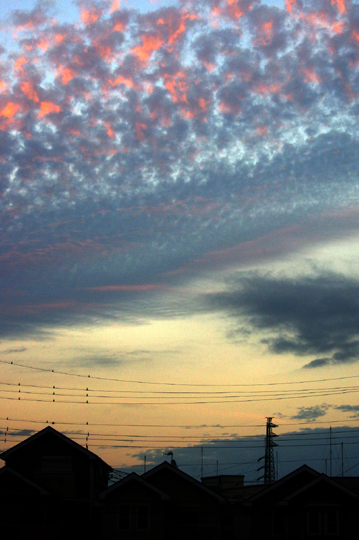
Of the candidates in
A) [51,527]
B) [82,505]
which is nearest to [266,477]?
[82,505]

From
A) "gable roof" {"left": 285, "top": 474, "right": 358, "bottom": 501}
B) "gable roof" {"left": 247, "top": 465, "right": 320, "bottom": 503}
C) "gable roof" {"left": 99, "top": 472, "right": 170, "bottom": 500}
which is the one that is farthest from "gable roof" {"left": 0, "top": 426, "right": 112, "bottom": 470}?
"gable roof" {"left": 285, "top": 474, "right": 358, "bottom": 501}

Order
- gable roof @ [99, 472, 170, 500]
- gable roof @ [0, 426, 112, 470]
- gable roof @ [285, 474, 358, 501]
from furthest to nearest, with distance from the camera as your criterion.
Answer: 1. gable roof @ [0, 426, 112, 470]
2. gable roof @ [99, 472, 170, 500]
3. gable roof @ [285, 474, 358, 501]

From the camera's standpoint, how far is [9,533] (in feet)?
153

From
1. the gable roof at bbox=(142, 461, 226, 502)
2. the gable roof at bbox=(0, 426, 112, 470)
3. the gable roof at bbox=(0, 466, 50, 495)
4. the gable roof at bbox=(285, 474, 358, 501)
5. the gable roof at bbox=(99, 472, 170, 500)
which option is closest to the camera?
the gable roof at bbox=(285, 474, 358, 501)

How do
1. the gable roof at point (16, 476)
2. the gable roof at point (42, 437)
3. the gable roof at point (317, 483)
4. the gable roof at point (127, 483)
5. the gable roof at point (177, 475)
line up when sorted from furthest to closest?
the gable roof at point (42, 437) → the gable roof at point (177, 475) → the gable roof at point (127, 483) → the gable roof at point (16, 476) → the gable roof at point (317, 483)

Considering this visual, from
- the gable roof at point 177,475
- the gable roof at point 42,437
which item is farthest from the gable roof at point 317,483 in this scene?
the gable roof at point 42,437

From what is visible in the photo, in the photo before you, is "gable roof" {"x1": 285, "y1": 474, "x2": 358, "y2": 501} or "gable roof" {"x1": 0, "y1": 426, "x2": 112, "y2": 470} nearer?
"gable roof" {"x1": 285, "y1": 474, "x2": 358, "y2": 501}

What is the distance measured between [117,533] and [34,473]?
1130 cm

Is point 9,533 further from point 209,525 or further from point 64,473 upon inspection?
point 209,525

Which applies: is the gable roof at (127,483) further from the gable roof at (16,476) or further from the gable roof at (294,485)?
the gable roof at (294,485)

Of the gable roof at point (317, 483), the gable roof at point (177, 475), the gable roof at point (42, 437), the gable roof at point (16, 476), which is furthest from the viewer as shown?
the gable roof at point (42, 437)

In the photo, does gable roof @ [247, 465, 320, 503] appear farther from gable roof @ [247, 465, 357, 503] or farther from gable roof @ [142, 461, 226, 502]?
gable roof @ [142, 461, 226, 502]

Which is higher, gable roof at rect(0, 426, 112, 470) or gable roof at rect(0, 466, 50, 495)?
gable roof at rect(0, 426, 112, 470)

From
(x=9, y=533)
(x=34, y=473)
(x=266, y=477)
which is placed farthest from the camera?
(x=266, y=477)
